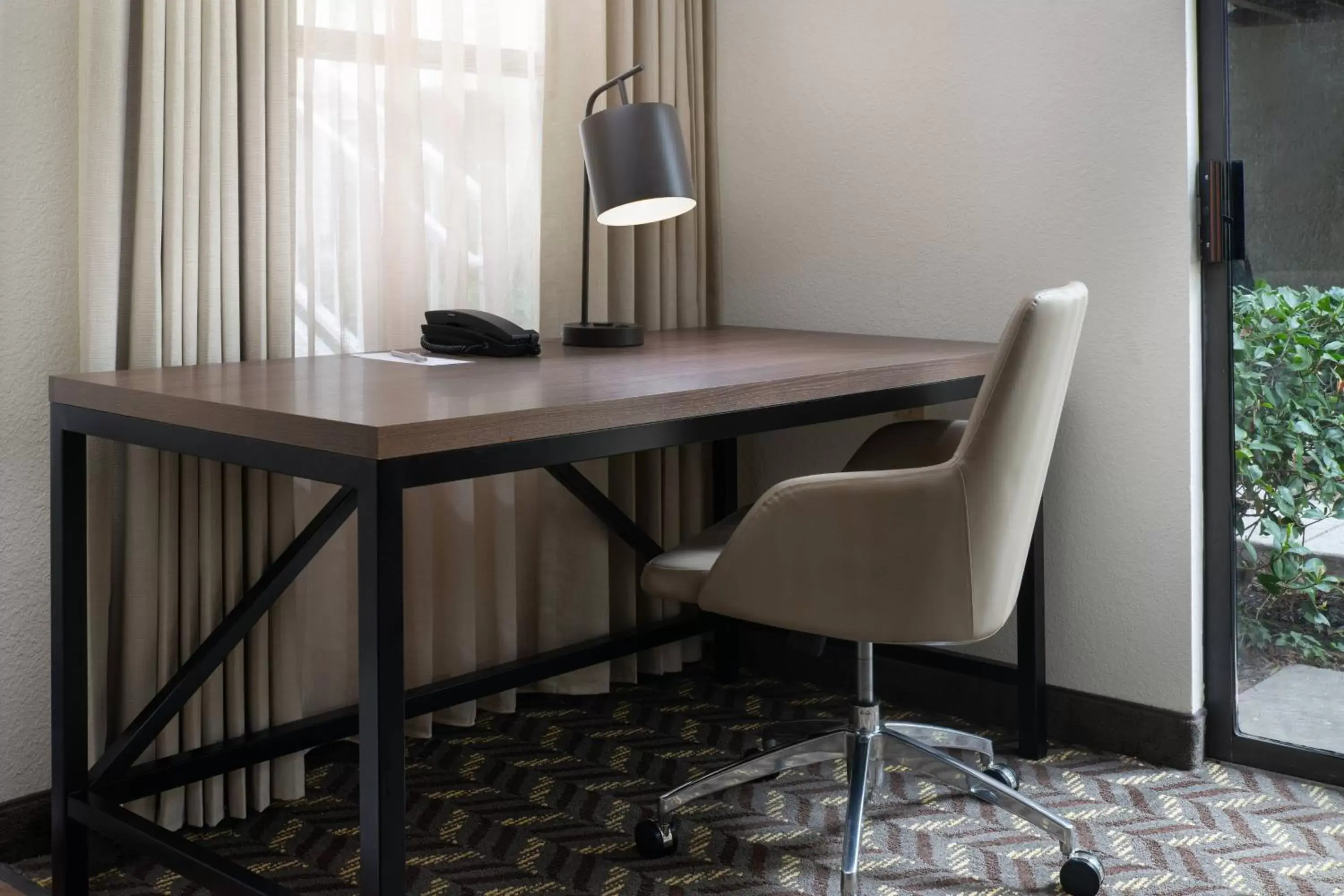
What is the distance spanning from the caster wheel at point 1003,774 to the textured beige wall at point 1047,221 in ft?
1.16

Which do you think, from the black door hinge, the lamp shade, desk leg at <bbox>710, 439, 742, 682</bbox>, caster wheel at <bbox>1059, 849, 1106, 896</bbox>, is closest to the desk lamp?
the lamp shade

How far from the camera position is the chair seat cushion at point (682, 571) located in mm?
1916

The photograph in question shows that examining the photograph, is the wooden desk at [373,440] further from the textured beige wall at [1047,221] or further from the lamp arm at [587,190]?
the textured beige wall at [1047,221]

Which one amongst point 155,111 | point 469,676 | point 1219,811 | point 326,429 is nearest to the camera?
point 326,429

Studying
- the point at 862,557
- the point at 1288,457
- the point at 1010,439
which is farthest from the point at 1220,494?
the point at 862,557

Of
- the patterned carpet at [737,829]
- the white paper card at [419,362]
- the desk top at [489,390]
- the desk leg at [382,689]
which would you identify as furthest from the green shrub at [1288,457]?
the desk leg at [382,689]

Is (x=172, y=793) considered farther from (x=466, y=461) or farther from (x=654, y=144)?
(x=654, y=144)

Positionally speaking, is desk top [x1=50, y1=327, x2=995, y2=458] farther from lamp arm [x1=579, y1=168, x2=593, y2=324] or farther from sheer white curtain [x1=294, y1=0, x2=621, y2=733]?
sheer white curtain [x1=294, y1=0, x2=621, y2=733]

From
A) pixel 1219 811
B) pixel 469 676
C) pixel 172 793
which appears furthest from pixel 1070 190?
pixel 172 793

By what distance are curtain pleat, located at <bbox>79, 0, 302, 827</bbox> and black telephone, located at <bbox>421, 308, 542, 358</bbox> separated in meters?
0.23

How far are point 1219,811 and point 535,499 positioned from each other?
1.36 m

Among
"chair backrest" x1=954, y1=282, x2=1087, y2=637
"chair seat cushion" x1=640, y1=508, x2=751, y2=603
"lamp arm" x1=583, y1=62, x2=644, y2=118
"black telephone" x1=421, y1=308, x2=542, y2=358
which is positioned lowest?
"chair seat cushion" x1=640, y1=508, x2=751, y2=603

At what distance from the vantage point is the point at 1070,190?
2414 mm

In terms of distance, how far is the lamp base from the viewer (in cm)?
235
